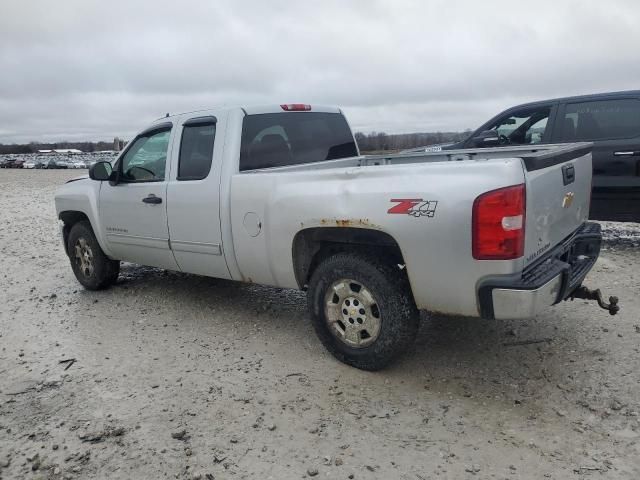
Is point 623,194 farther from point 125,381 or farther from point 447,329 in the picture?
point 125,381

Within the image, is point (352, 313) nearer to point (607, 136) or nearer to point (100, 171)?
point (100, 171)

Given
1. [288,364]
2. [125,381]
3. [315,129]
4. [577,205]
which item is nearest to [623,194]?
[577,205]

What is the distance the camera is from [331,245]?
154 inches

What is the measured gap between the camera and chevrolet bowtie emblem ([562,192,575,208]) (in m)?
3.61

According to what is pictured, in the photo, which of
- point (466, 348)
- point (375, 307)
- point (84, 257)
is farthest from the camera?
point (84, 257)

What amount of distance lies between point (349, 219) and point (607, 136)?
15.4 ft

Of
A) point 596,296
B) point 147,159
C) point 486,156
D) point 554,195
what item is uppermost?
point 147,159

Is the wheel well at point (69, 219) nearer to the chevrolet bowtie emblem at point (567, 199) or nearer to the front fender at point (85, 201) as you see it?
the front fender at point (85, 201)

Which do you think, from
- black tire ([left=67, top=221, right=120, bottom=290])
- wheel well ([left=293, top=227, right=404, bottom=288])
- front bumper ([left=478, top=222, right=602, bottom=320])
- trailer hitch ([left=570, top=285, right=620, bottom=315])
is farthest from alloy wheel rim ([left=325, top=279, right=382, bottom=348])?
black tire ([left=67, top=221, right=120, bottom=290])

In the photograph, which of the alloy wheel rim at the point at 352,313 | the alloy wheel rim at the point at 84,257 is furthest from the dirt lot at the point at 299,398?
the alloy wheel rim at the point at 84,257

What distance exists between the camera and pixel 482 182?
2984mm

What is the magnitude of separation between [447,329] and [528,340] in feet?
2.13

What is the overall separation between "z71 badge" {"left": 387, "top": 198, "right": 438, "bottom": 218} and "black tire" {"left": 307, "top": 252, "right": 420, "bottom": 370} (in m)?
0.47

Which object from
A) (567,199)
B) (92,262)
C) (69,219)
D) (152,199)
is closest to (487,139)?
(567,199)
